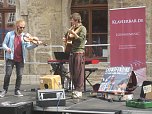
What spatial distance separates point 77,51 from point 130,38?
1.55 m

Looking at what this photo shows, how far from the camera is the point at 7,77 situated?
929cm

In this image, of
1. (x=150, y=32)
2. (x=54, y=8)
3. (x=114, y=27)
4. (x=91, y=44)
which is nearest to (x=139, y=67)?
(x=114, y=27)

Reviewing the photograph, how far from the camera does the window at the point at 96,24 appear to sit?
1316 cm

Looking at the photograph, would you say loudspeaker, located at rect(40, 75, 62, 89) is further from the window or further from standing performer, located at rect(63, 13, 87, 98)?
the window

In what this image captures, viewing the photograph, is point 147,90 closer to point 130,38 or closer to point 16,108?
point 130,38

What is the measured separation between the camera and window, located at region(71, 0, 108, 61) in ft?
43.2

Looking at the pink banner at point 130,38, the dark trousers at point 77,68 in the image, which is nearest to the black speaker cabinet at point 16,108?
the dark trousers at point 77,68

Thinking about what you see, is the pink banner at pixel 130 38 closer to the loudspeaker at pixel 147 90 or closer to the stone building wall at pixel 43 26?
the loudspeaker at pixel 147 90

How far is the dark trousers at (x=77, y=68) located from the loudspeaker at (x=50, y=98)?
1.02 metres

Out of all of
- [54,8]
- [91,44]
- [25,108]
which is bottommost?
[25,108]

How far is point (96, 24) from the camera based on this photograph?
43.7 feet

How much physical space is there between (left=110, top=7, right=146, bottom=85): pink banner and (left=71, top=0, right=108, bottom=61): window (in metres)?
3.19

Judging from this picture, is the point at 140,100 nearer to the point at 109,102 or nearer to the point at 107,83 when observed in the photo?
the point at 109,102

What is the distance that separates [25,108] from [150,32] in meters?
5.90
